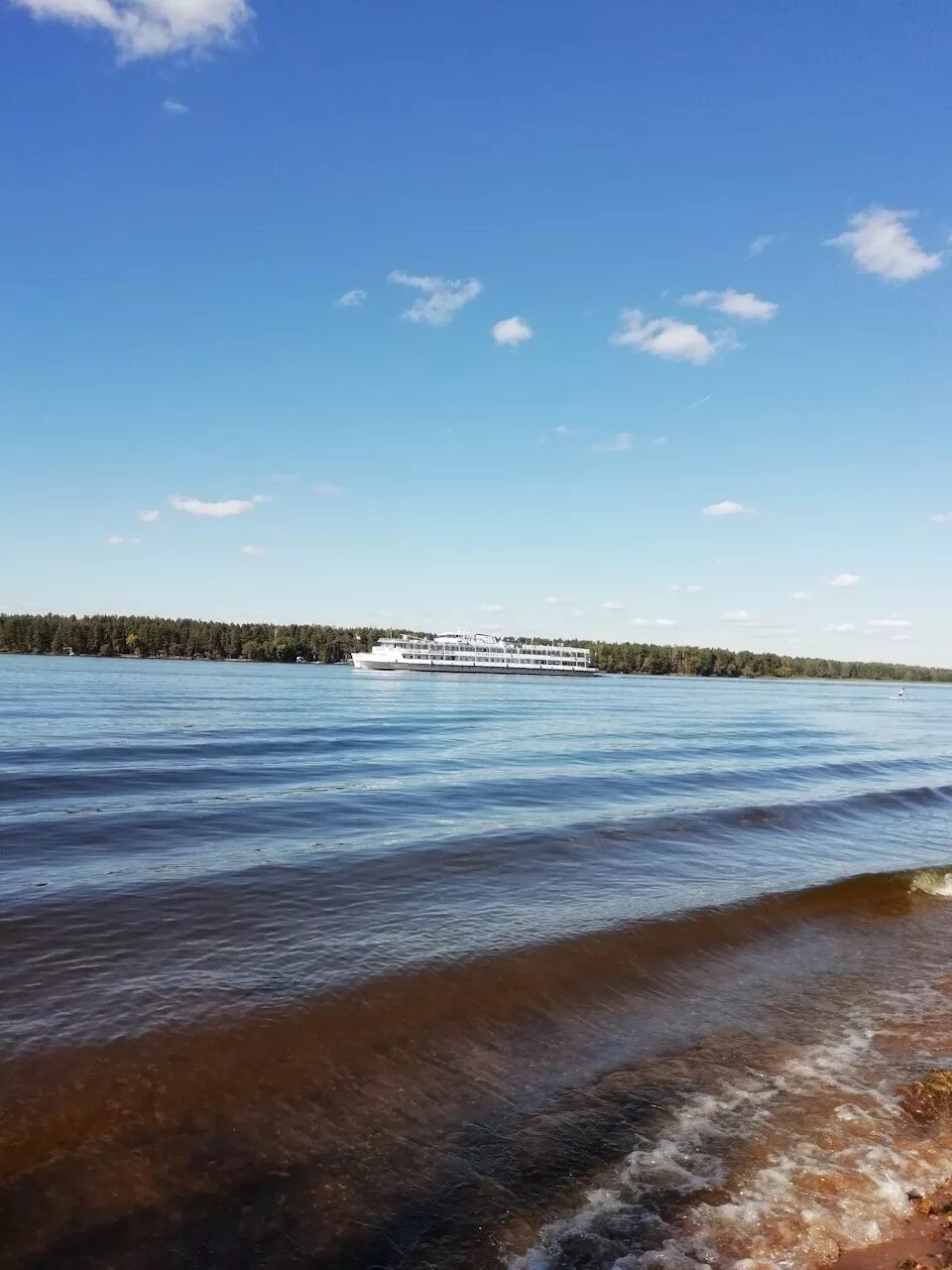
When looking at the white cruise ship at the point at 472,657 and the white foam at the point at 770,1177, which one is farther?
the white cruise ship at the point at 472,657

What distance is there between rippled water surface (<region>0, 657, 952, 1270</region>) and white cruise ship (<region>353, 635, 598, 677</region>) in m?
140

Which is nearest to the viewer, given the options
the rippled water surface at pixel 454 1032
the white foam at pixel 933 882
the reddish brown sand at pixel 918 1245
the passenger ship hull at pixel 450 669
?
the reddish brown sand at pixel 918 1245

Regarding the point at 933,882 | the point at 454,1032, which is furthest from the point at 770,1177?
the point at 933,882

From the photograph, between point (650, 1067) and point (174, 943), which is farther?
point (174, 943)

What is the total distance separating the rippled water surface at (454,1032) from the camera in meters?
5.89

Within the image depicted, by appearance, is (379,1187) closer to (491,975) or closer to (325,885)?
(491,975)

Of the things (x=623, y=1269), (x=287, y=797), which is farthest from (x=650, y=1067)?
(x=287, y=797)

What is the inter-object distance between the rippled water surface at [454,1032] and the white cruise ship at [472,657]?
140116mm

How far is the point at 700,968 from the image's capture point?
1145 centimetres

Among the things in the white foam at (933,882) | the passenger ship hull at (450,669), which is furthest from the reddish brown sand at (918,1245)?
the passenger ship hull at (450,669)

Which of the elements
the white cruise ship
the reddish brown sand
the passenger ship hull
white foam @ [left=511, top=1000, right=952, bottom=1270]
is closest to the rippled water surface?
white foam @ [left=511, top=1000, right=952, bottom=1270]

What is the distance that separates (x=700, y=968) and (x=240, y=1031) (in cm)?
660

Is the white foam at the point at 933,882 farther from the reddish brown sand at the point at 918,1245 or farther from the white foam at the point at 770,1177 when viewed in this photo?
the reddish brown sand at the point at 918,1245

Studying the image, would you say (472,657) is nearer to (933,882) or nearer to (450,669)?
(450,669)
